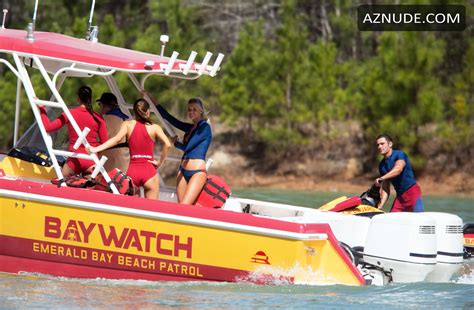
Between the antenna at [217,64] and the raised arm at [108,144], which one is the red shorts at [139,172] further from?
the antenna at [217,64]

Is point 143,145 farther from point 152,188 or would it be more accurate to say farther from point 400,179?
point 400,179

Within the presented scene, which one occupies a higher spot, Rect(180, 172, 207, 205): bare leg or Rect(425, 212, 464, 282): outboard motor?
Rect(180, 172, 207, 205): bare leg

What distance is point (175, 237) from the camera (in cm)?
888

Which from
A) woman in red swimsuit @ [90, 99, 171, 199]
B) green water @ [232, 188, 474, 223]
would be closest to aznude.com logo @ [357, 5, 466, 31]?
green water @ [232, 188, 474, 223]

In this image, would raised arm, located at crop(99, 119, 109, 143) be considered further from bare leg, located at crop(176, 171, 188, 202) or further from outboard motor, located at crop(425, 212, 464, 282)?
outboard motor, located at crop(425, 212, 464, 282)

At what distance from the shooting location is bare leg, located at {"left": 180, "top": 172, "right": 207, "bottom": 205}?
9.54 m

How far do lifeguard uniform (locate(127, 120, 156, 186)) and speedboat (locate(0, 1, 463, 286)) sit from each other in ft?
1.05

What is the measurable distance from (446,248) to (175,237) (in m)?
2.43

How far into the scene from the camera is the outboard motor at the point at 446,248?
9305 millimetres

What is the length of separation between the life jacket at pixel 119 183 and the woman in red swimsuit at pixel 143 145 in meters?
0.16

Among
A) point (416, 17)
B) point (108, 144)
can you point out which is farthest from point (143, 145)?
point (416, 17)

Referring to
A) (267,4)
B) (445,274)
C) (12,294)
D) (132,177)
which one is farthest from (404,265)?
(267,4)

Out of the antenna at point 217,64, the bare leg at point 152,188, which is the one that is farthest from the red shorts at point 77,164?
the antenna at point 217,64

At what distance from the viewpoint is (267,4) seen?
36812 mm
